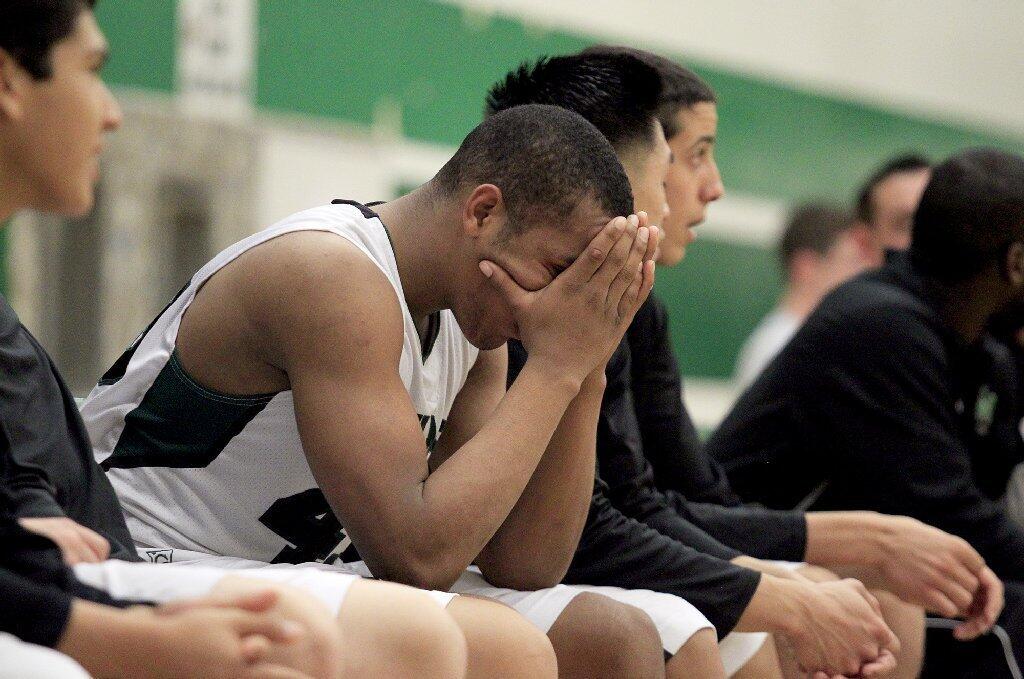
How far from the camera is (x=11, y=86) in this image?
53.9 inches

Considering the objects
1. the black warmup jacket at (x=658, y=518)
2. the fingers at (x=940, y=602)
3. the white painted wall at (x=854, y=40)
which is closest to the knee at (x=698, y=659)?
the black warmup jacket at (x=658, y=518)

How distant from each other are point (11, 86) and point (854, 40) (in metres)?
6.17

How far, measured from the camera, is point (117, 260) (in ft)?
13.0

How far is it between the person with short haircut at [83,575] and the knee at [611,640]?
41 centimetres

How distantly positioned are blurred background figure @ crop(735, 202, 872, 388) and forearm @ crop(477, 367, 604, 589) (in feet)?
13.1

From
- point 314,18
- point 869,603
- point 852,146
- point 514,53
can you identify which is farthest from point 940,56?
point 869,603

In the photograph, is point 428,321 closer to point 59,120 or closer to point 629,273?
point 629,273

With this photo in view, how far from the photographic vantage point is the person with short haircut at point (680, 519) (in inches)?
82.4

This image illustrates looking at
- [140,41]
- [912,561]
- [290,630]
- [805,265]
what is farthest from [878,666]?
[805,265]

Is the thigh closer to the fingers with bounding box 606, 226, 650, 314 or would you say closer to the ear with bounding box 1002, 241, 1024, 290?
the fingers with bounding box 606, 226, 650, 314

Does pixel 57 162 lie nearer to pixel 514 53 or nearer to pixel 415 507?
pixel 415 507

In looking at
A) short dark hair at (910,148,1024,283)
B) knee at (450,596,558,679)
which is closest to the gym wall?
short dark hair at (910,148,1024,283)

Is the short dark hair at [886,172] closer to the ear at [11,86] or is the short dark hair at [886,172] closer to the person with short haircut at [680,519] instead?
the person with short haircut at [680,519]

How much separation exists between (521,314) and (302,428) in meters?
0.33
